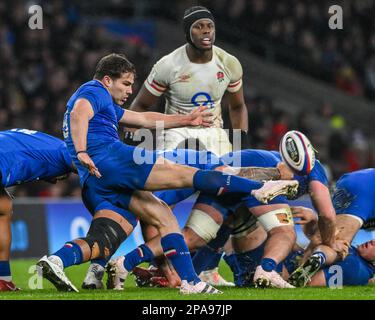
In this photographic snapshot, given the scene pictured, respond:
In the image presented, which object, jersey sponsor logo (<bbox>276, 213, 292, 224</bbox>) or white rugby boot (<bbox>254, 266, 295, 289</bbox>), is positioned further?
jersey sponsor logo (<bbox>276, 213, 292, 224</bbox>)

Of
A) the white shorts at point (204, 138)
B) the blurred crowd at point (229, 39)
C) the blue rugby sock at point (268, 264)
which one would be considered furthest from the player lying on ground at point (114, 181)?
the blurred crowd at point (229, 39)

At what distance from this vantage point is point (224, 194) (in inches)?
353

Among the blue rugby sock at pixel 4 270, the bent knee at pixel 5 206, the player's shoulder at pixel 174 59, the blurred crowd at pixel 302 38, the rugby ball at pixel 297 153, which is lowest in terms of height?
the blue rugby sock at pixel 4 270

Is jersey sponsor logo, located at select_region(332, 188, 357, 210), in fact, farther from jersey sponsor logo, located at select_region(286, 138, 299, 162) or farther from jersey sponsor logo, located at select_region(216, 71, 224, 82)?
jersey sponsor logo, located at select_region(216, 71, 224, 82)

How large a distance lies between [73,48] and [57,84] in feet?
4.07

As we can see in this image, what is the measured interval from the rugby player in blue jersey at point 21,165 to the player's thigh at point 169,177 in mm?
1159

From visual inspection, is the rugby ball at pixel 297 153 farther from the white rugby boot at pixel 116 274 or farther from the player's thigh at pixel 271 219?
the white rugby boot at pixel 116 274

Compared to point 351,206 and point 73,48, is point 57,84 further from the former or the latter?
point 351,206

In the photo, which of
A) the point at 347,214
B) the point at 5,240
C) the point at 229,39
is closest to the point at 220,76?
the point at 347,214

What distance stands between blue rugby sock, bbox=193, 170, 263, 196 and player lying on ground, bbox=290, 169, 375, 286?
0.89 metres

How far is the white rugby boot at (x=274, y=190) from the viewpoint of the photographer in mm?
8672

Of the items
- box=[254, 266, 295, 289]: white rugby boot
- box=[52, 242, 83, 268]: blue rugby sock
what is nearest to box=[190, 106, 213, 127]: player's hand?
box=[254, 266, 295, 289]: white rugby boot

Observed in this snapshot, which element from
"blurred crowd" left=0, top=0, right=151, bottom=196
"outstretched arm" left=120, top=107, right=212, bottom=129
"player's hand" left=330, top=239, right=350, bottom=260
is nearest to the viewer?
"player's hand" left=330, top=239, right=350, bottom=260

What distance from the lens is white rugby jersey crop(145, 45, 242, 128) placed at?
35.9 feet
